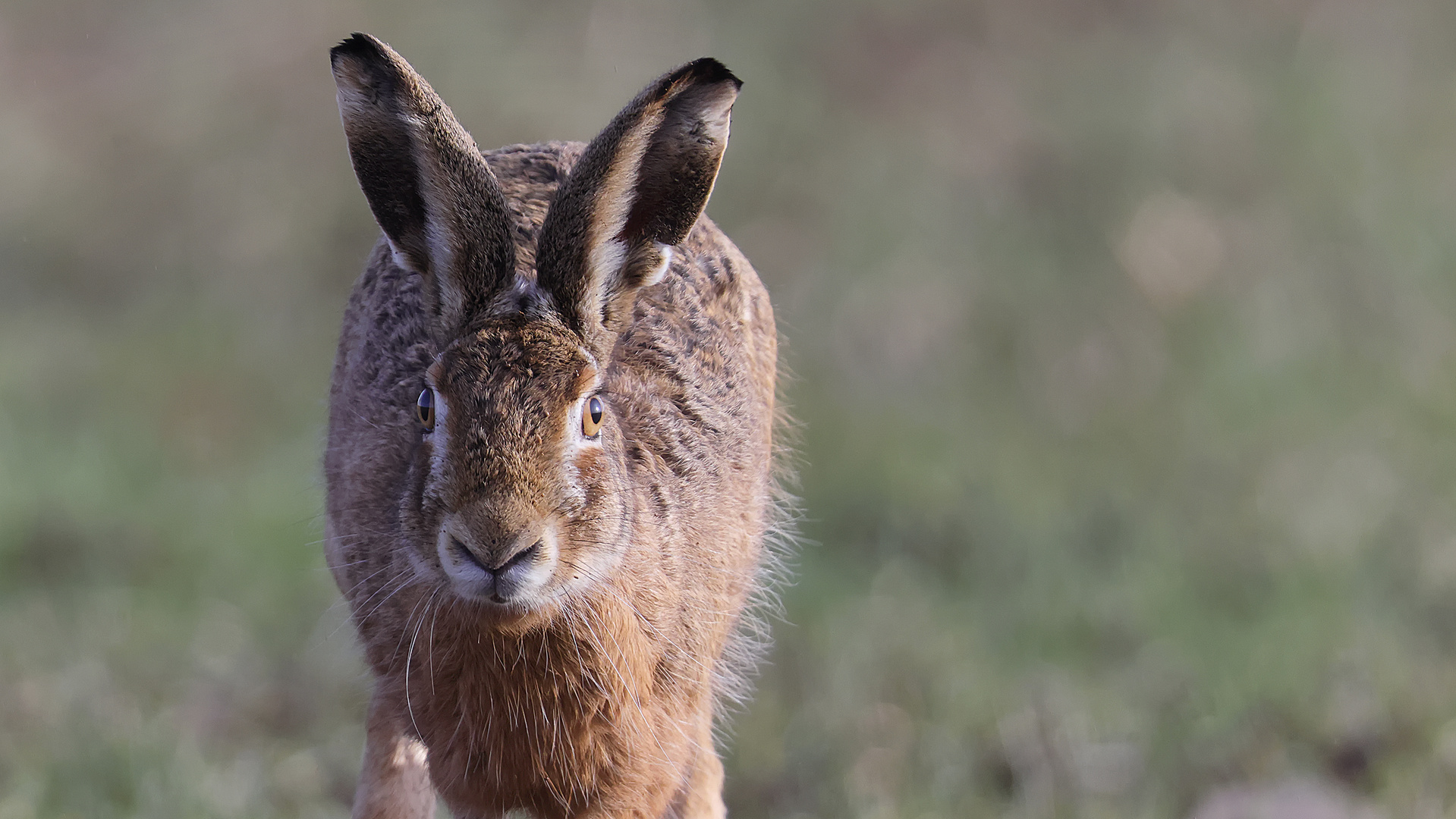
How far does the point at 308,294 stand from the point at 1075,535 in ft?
14.3

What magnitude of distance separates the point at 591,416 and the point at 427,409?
0.33 meters

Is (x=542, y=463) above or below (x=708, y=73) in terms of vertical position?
below

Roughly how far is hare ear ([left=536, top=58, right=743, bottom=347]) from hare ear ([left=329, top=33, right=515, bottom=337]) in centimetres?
13

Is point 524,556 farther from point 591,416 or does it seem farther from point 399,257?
point 399,257

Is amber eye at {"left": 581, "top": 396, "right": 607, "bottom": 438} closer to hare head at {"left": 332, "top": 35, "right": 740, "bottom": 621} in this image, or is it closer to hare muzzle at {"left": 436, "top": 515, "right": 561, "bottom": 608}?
hare head at {"left": 332, "top": 35, "right": 740, "bottom": 621}

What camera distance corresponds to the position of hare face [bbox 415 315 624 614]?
311 cm

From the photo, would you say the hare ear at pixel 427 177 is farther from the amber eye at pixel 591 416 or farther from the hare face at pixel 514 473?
the amber eye at pixel 591 416

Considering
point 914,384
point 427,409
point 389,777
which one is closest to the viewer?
point 427,409

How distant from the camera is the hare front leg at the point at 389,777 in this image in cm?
404

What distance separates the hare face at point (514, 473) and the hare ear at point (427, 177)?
15 centimetres

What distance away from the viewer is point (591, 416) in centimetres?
340

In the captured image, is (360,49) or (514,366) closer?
(514,366)

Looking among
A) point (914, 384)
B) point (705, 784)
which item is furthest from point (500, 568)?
point (914, 384)

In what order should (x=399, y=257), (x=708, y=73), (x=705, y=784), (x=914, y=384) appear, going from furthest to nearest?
(x=914, y=384) < (x=705, y=784) < (x=399, y=257) < (x=708, y=73)
